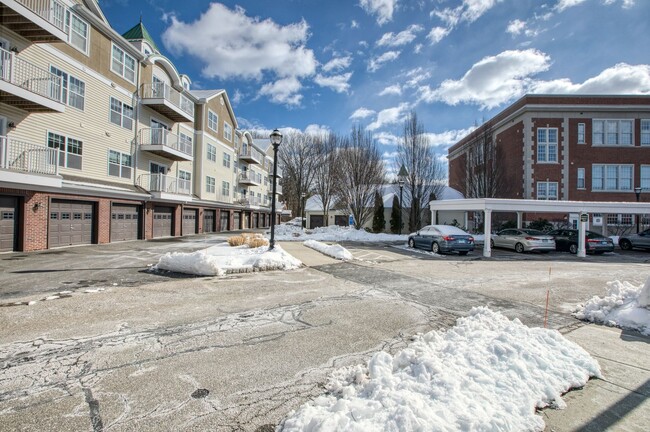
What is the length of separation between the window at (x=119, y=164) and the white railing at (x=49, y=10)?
6.91m

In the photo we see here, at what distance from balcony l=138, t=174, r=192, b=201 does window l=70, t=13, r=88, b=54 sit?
8.08 m

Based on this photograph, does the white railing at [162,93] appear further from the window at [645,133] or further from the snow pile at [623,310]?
the window at [645,133]

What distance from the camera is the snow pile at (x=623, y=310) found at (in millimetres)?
5422

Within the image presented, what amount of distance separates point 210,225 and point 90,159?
52.0 feet

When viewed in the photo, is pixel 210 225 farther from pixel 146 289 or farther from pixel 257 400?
pixel 257 400

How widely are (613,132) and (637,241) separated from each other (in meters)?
16.1

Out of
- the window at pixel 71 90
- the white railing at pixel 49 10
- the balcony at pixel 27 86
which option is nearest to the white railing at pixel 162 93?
the window at pixel 71 90

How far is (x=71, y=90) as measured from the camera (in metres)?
17.0

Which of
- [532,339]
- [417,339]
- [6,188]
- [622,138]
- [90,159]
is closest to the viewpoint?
[532,339]

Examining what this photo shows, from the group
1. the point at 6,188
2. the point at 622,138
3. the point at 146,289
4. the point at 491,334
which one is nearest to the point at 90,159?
the point at 6,188

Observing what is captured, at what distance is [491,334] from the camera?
431 cm

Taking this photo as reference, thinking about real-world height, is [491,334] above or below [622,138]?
below

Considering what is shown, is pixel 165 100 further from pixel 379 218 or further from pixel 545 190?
pixel 545 190

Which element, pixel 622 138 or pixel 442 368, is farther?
pixel 622 138
